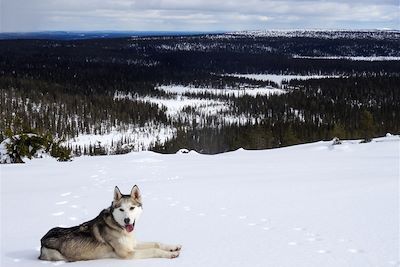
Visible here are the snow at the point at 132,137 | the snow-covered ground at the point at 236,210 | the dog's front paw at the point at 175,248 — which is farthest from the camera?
the snow at the point at 132,137

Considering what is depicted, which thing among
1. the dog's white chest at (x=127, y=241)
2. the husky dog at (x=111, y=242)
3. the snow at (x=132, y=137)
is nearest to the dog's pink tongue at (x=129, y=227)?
the husky dog at (x=111, y=242)

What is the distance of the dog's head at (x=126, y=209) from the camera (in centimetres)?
654

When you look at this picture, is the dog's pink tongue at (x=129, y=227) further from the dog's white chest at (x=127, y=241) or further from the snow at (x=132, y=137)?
the snow at (x=132, y=137)

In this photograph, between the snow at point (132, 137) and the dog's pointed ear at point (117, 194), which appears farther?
the snow at point (132, 137)

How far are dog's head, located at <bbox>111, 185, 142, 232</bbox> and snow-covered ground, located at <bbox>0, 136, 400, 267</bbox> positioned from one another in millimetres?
564

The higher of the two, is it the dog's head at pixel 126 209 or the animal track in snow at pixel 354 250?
the dog's head at pixel 126 209

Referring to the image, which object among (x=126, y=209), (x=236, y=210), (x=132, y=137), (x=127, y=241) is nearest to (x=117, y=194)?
(x=126, y=209)

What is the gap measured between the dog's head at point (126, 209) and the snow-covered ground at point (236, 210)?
564 mm

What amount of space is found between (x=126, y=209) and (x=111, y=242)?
0.57 meters

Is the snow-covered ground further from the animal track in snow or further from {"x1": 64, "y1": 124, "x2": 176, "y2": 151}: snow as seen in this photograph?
{"x1": 64, "y1": 124, "x2": 176, "y2": 151}: snow

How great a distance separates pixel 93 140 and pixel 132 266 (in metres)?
126

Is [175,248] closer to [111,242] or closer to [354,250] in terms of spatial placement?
[111,242]

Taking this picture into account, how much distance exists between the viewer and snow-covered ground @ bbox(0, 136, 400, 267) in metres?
6.65

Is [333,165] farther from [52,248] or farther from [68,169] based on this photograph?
[52,248]
